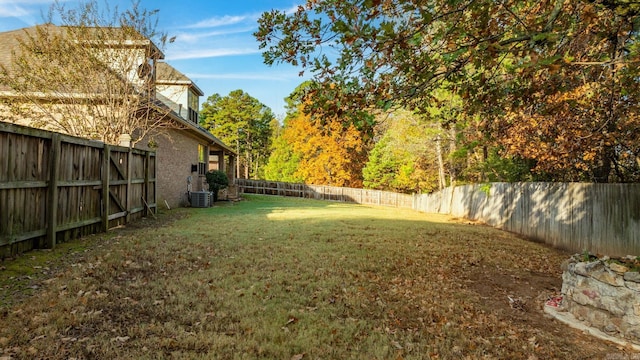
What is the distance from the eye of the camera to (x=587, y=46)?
22.1ft

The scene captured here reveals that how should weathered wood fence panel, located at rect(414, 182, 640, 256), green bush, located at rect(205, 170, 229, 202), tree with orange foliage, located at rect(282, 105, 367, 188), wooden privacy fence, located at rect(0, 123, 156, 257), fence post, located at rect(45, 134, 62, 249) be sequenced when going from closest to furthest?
1. wooden privacy fence, located at rect(0, 123, 156, 257)
2. fence post, located at rect(45, 134, 62, 249)
3. weathered wood fence panel, located at rect(414, 182, 640, 256)
4. green bush, located at rect(205, 170, 229, 202)
5. tree with orange foliage, located at rect(282, 105, 367, 188)

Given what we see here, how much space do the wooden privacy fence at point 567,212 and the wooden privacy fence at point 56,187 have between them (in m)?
10.8

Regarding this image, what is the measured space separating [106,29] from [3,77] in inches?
125

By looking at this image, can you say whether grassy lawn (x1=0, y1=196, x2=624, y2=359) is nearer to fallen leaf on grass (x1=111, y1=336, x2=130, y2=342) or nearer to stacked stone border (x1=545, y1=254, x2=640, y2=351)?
fallen leaf on grass (x1=111, y1=336, x2=130, y2=342)

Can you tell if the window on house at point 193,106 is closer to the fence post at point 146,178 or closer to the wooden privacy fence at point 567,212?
the fence post at point 146,178

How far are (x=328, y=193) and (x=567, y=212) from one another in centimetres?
2162

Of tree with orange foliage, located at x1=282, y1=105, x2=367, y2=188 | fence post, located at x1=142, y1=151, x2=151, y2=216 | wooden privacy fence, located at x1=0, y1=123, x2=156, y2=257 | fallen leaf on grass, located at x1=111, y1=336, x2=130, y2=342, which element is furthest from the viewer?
tree with orange foliage, located at x1=282, y1=105, x2=367, y2=188

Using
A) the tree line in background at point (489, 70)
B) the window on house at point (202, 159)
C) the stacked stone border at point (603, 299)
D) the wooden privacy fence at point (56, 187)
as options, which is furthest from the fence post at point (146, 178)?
the stacked stone border at point (603, 299)

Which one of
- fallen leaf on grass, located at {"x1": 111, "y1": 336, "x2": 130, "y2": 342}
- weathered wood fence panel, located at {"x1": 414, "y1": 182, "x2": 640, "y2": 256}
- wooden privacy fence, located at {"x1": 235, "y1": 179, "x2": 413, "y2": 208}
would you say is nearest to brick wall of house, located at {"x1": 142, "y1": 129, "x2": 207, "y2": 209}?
fallen leaf on grass, located at {"x1": 111, "y1": 336, "x2": 130, "y2": 342}

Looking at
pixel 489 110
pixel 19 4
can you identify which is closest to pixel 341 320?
pixel 489 110

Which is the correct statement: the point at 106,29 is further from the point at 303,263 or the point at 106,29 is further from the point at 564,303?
the point at 564,303

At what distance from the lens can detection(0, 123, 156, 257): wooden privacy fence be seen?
4.75m

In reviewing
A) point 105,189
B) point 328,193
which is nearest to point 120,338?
point 105,189

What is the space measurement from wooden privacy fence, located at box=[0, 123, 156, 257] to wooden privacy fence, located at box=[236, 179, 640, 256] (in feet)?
35.4
